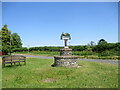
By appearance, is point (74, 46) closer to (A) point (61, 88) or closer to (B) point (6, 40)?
(B) point (6, 40)

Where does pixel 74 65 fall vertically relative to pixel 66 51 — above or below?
below

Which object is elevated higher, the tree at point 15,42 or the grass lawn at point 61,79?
the tree at point 15,42

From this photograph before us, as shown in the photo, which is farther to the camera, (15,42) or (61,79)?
(15,42)

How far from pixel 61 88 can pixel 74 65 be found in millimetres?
6206

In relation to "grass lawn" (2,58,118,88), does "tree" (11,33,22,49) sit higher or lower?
higher

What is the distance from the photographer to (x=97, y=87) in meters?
5.71

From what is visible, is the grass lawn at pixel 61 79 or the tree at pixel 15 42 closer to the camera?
the grass lawn at pixel 61 79

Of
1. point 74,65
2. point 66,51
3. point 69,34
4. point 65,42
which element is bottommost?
point 74,65

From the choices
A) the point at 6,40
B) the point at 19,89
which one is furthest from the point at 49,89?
the point at 6,40

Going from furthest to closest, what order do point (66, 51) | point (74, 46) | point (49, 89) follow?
point (74, 46) < point (66, 51) < point (49, 89)

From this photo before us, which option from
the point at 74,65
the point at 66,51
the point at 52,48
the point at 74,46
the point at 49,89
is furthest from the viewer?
the point at 52,48

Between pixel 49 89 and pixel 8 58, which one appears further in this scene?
pixel 8 58

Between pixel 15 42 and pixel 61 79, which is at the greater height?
pixel 15 42

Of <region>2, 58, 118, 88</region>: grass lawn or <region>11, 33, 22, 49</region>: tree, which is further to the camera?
<region>11, 33, 22, 49</region>: tree
